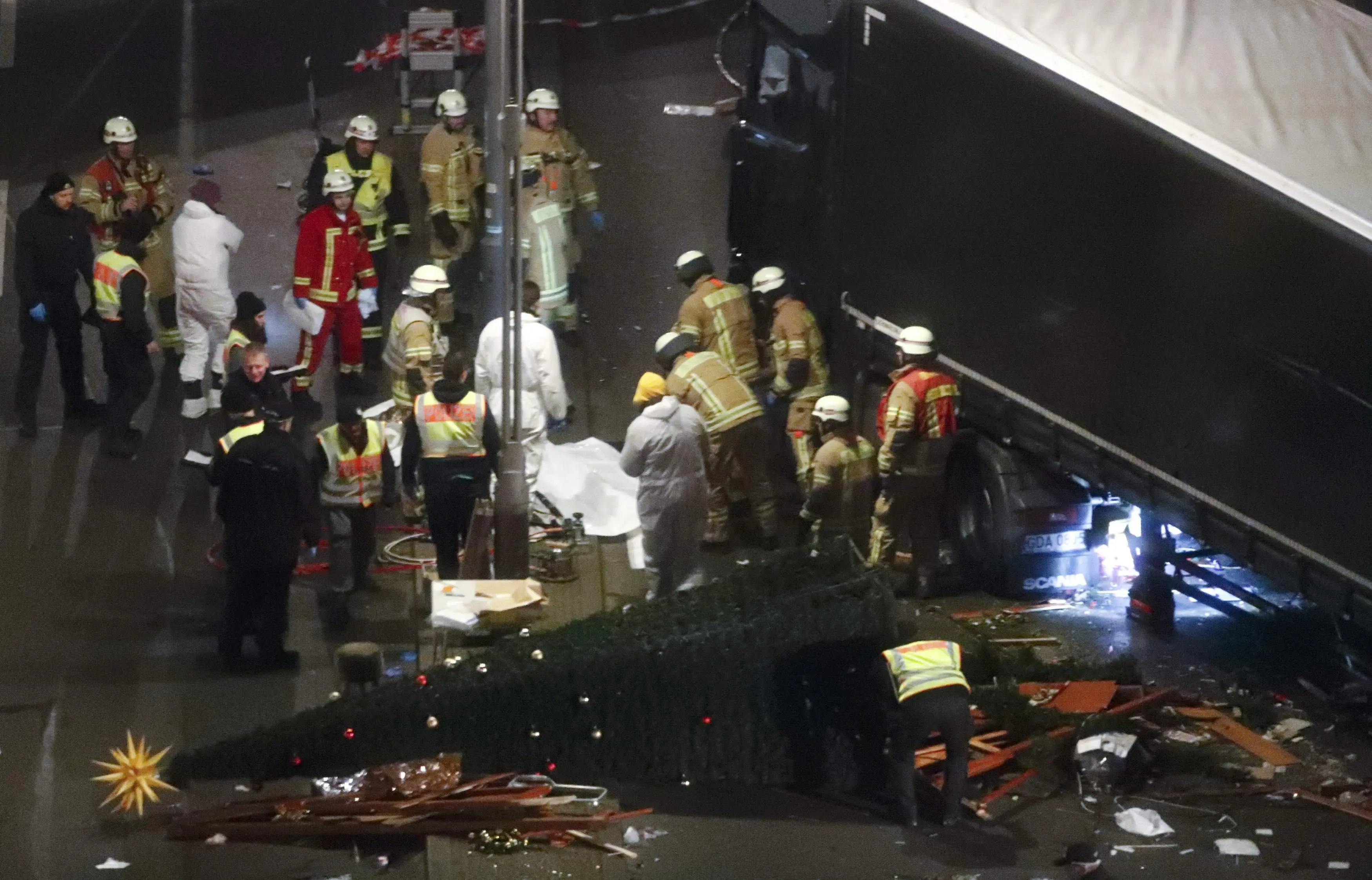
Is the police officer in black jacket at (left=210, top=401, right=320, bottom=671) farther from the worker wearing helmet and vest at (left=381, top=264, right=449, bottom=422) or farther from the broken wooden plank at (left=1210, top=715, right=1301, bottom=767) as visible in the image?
the broken wooden plank at (left=1210, top=715, right=1301, bottom=767)

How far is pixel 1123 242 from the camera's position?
36.2ft

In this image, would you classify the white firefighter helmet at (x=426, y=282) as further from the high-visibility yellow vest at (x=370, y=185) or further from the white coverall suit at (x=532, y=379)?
the high-visibility yellow vest at (x=370, y=185)

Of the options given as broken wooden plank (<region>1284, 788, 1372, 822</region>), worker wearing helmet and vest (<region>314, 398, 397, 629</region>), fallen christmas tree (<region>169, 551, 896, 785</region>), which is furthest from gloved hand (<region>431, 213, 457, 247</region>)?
broken wooden plank (<region>1284, 788, 1372, 822</region>)

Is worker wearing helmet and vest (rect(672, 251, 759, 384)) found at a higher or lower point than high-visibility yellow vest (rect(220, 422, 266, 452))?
higher

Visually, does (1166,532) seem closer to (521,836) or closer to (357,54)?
(521,836)

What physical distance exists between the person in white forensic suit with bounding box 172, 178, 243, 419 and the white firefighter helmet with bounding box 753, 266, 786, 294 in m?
3.95

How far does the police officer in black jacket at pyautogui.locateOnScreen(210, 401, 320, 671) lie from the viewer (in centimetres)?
1083

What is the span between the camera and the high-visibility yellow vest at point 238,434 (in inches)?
430

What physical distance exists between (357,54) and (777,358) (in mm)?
9285

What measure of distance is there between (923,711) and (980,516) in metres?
3.47

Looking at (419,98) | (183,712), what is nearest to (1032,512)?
(183,712)

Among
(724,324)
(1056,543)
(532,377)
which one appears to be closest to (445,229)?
(532,377)

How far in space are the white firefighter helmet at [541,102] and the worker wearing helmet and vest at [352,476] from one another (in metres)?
4.32

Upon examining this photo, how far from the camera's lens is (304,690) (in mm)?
10719
